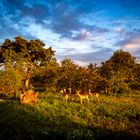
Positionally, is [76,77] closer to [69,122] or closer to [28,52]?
[69,122]

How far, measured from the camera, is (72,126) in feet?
54.0

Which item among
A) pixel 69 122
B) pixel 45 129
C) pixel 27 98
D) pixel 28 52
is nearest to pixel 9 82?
pixel 27 98

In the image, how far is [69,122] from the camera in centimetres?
1738

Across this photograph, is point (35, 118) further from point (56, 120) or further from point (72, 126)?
point (72, 126)

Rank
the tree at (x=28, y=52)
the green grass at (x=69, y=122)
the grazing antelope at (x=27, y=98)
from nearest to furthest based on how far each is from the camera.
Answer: the green grass at (x=69, y=122)
the grazing antelope at (x=27, y=98)
the tree at (x=28, y=52)

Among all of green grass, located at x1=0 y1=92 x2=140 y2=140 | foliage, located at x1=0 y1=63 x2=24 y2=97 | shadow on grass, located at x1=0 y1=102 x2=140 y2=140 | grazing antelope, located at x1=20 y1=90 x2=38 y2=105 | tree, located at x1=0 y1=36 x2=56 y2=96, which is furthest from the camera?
tree, located at x1=0 y1=36 x2=56 y2=96

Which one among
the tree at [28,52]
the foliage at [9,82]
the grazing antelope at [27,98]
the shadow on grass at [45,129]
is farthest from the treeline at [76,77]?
the tree at [28,52]

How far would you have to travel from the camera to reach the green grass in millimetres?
14508

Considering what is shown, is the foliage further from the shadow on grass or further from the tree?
the tree

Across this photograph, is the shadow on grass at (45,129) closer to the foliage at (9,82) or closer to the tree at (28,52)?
the foliage at (9,82)

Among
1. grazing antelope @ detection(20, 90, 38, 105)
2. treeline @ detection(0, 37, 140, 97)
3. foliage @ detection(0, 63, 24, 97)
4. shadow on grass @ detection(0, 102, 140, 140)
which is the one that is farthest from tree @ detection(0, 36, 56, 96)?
shadow on grass @ detection(0, 102, 140, 140)

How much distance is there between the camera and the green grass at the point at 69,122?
14.5 metres

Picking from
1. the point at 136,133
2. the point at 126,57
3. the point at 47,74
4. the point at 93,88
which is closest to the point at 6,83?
A: the point at 47,74

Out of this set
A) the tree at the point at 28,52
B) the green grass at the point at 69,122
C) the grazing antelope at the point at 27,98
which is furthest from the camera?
the tree at the point at 28,52
